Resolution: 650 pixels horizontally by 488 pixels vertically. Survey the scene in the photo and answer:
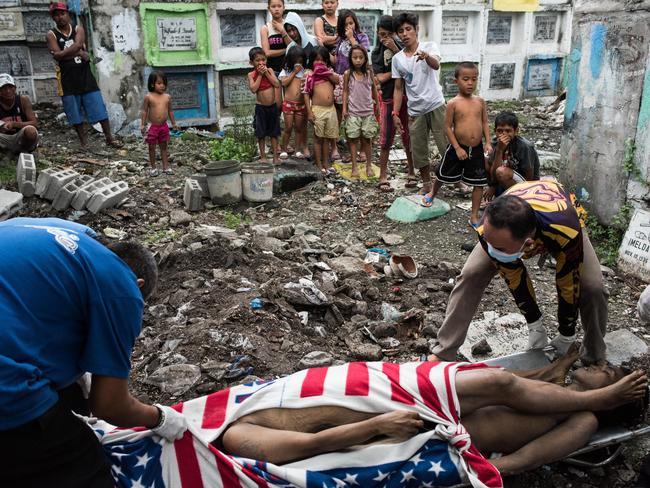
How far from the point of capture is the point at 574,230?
308cm

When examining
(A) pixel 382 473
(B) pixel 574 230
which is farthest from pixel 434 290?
(A) pixel 382 473

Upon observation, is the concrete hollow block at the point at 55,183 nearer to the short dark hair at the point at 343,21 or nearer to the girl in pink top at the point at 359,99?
the girl in pink top at the point at 359,99

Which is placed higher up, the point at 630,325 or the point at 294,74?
the point at 294,74

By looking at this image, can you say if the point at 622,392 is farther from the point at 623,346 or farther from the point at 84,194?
the point at 84,194

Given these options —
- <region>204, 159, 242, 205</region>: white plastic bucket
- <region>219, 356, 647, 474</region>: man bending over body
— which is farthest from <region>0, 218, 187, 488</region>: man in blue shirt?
<region>204, 159, 242, 205</region>: white plastic bucket

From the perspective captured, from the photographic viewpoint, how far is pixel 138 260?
6.80 ft

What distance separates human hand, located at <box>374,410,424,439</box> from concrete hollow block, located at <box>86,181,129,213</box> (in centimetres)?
470

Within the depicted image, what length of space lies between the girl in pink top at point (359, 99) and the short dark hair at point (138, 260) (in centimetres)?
580

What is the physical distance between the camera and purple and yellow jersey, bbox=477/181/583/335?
3.05 metres

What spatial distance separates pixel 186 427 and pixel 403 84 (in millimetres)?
5522

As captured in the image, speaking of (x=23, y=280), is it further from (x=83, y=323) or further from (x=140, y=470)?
(x=140, y=470)

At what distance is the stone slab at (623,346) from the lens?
372cm

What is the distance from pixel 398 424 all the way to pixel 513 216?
1.17 m

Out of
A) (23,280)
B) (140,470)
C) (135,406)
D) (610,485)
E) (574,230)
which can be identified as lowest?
(610,485)
